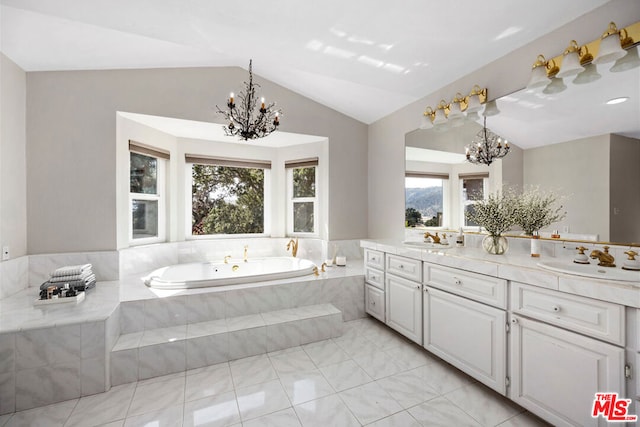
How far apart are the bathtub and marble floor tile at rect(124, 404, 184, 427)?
1.04 metres

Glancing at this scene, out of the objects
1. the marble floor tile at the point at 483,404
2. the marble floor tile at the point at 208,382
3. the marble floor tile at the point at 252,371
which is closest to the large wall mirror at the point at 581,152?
the marble floor tile at the point at 483,404

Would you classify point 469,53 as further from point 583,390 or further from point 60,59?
point 60,59

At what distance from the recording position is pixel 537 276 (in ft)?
5.01

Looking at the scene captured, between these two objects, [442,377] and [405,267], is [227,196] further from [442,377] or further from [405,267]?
[442,377]

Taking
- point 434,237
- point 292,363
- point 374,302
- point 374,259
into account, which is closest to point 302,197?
point 374,259

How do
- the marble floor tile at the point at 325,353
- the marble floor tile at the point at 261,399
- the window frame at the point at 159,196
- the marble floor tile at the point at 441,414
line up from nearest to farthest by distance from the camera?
the marble floor tile at the point at 441,414, the marble floor tile at the point at 261,399, the marble floor tile at the point at 325,353, the window frame at the point at 159,196

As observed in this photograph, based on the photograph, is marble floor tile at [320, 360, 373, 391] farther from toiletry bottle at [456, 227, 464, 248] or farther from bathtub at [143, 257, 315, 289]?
toiletry bottle at [456, 227, 464, 248]

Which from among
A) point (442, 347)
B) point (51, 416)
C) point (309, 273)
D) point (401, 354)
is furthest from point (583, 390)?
point (51, 416)

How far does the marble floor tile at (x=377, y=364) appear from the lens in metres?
2.14

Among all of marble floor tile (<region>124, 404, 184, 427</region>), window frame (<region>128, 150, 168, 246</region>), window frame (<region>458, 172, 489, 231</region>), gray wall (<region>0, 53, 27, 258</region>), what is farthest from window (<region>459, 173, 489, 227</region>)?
gray wall (<region>0, 53, 27, 258</region>)

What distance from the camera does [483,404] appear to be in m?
1.79

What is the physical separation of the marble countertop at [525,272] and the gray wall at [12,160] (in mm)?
3399

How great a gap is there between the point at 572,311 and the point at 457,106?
6.24ft

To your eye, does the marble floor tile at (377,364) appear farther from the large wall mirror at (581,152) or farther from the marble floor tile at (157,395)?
the large wall mirror at (581,152)
